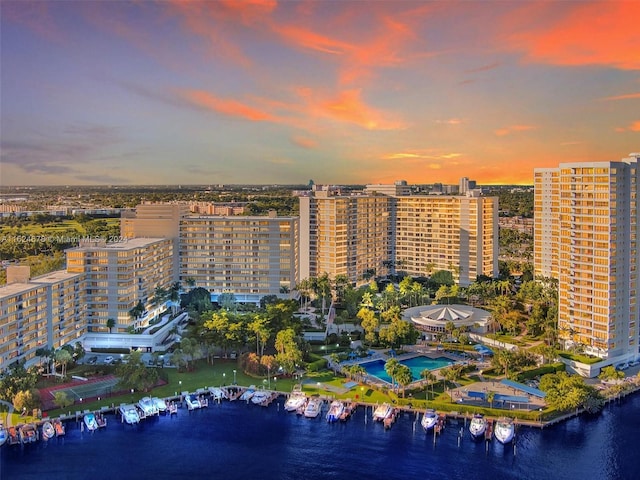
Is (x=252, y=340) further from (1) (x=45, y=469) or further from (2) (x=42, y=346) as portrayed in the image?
(1) (x=45, y=469)

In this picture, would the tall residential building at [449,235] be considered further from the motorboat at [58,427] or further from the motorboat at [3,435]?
the motorboat at [3,435]

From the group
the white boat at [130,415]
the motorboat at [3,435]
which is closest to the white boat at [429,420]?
the white boat at [130,415]

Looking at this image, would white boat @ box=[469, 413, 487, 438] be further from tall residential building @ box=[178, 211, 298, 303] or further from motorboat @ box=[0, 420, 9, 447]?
tall residential building @ box=[178, 211, 298, 303]

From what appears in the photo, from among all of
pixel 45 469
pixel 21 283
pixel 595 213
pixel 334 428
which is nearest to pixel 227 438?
pixel 334 428

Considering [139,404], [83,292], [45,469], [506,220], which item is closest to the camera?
[45,469]

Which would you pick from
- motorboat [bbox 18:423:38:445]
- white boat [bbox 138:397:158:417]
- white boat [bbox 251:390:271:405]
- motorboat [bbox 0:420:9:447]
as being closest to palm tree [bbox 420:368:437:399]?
white boat [bbox 251:390:271:405]

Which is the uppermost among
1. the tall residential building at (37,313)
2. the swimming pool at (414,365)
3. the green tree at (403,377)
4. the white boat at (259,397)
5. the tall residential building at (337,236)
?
the tall residential building at (337,236)

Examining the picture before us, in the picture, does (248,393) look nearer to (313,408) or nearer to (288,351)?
(288,351)
